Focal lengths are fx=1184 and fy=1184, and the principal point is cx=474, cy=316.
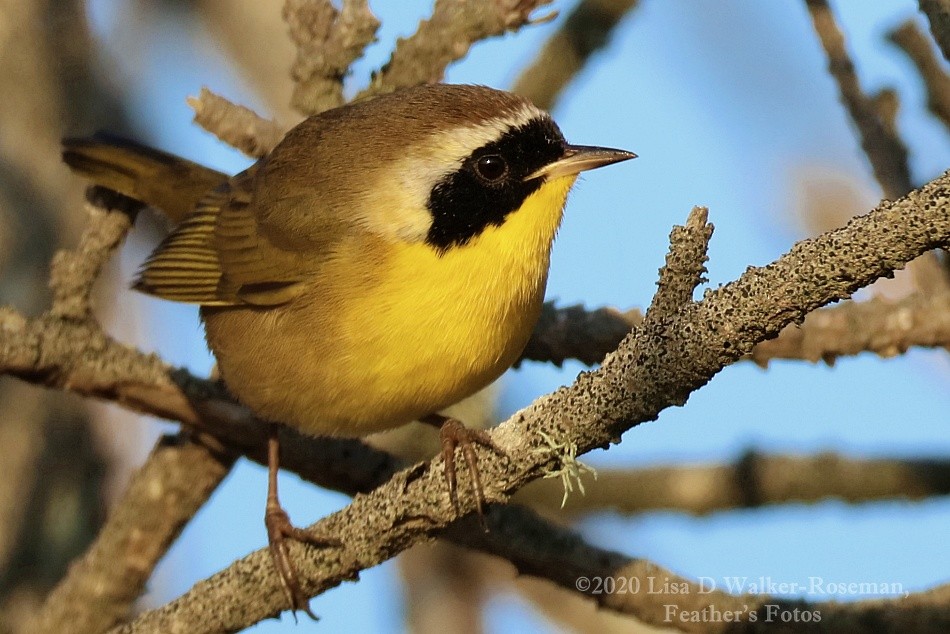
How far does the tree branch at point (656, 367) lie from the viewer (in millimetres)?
1863

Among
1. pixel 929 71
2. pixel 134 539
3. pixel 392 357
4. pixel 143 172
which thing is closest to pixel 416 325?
pixel 392 357

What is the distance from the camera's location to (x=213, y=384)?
4.16m

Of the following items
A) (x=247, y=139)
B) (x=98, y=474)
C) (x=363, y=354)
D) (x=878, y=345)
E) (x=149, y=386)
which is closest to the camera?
(x=363, y=354)

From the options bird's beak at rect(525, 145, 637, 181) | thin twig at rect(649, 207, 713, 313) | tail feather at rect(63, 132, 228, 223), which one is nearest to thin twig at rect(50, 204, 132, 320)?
tail feather at rect(63, 132, 228, 223)

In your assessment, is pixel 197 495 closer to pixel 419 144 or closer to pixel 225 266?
pixel 225 266

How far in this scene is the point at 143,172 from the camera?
4363 mm

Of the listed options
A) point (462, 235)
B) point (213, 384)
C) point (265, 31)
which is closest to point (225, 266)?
point (213, 384)

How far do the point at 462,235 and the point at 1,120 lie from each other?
2.08m

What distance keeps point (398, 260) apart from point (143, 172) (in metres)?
1.35

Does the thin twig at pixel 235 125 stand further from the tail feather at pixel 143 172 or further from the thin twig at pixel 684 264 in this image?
the thin twig at pixel 684 264

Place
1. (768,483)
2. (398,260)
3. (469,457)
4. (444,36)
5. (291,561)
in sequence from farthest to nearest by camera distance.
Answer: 1. (444,36)
2. (768,483)
3. (398,260)
4. (291,561)
5. (469,457)

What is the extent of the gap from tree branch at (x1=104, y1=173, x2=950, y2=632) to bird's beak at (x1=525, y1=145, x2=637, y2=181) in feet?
3.80

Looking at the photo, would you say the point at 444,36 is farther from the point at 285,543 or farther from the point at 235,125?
the point at 285,543

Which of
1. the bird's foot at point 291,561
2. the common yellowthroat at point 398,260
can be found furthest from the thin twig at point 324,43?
the bird's foot at point 291,561
